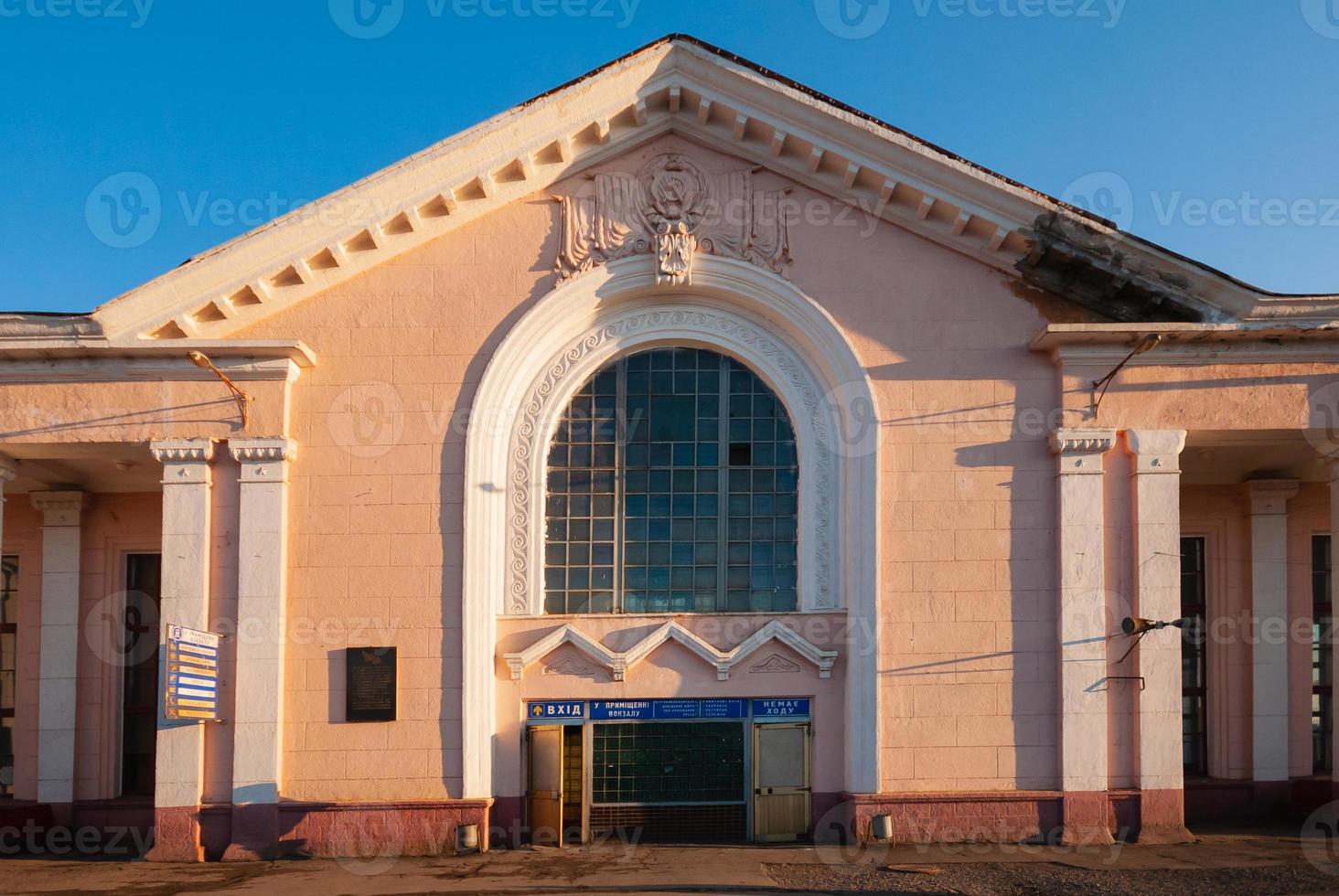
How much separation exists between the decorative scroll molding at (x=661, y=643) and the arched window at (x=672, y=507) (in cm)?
45

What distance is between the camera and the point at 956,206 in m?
15.9

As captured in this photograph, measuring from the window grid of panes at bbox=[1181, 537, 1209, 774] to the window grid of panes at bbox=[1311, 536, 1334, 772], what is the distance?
1.51 meters

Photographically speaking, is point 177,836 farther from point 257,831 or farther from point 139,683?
point 139,683

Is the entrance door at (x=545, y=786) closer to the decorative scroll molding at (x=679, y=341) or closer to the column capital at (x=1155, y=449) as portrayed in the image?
the decorative scroll molding at (x=679, y=341)

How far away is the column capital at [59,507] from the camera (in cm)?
1789

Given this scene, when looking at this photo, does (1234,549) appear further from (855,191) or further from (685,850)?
(685,850)

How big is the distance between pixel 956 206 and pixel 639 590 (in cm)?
651

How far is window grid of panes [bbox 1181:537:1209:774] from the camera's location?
1784 centimetres

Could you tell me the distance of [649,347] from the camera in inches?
659

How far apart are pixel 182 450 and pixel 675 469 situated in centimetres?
632

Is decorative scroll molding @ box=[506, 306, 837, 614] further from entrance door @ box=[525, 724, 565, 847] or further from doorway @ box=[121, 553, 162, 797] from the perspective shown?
doorway @ box=[121, 553, 162, 797]

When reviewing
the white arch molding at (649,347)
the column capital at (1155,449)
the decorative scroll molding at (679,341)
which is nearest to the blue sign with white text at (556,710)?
the white arch molding at (649,347)

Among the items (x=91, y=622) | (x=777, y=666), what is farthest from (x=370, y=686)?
(x=91, y=622)

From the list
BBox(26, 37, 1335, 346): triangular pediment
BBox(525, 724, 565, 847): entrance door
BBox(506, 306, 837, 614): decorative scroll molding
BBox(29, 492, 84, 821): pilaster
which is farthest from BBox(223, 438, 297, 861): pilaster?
BBox(29, 492, 84, 821): pilaster
